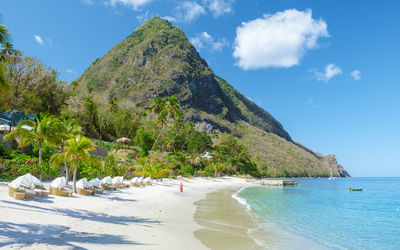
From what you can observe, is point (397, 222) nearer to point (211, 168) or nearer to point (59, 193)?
point (59, 193)

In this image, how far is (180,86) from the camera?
152 meters

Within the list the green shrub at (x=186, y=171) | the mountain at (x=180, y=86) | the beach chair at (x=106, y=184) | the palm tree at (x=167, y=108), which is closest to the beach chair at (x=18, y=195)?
the beach chair at (x=106, y=184)

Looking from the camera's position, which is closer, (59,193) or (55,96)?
(59,193)

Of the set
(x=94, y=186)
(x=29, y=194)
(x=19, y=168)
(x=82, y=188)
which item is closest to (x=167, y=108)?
(x=94, y=186)

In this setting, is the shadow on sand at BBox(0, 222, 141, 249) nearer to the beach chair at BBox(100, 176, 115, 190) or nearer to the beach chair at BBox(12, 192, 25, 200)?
the beach chair at BBox(12, 192, 25, 200)

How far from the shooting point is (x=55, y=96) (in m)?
49.5

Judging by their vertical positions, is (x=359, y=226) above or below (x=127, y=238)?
below

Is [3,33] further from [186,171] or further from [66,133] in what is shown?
[186,171]

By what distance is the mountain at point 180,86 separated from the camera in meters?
142

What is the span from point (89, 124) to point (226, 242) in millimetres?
54002

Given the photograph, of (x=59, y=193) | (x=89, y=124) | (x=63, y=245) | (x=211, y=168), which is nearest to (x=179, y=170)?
(x=211, y=168)

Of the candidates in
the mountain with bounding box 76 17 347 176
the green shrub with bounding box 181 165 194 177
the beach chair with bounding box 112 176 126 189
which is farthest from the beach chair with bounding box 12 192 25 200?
the mountain with bounding box 76 17 347 176

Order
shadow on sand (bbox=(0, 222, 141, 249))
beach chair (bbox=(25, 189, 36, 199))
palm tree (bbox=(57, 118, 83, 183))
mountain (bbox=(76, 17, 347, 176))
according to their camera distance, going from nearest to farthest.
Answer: shadow on sand (bbox=(0, 222, 141, 249)) < beach chair (bbox=(25, 189, 36, 199)) < palm tree (bbox=(57, 118, 83, 183)) < mountain (bbox=(76, 17, 347, 176))

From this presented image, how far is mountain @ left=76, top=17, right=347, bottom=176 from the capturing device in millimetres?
141875
